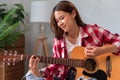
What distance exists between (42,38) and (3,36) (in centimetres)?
48

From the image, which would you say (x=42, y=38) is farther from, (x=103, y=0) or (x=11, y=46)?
(x=103, y=0)

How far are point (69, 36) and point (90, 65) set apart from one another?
0.88 ft

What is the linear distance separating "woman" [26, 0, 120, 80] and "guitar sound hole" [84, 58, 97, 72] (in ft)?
0.34

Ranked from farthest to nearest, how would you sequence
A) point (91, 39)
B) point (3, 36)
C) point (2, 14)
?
1. point (2, 14)
2. point (3, 36)
3. point (91, 39)

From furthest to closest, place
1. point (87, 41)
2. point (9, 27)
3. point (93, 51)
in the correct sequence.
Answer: point (9, 27) < point (87, 41) < point (93, 51)

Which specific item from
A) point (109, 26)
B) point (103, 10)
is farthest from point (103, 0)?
point (109, 26)

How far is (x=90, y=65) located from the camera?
139cm

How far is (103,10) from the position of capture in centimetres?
238

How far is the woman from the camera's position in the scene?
1445mm

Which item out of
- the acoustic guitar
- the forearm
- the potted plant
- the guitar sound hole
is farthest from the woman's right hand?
the potted plant

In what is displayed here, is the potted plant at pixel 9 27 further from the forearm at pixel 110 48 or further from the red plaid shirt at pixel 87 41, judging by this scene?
the forearm at pixel 110 48

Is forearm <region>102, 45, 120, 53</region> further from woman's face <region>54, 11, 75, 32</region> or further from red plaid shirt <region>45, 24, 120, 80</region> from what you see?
woman's face <region>54, 11, 75, 32</region>

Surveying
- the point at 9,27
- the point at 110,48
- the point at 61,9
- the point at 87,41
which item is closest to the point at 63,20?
the point at 61,9

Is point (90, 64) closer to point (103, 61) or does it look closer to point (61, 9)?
point (103, 61)
